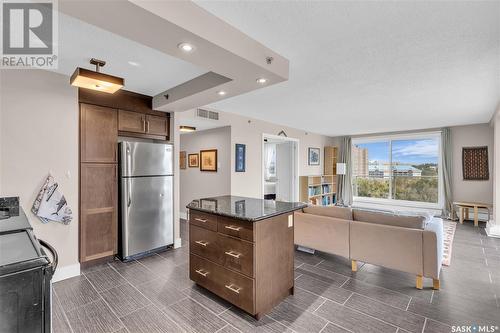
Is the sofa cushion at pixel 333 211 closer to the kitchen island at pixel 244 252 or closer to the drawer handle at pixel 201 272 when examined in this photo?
the kitchen island at pixel 244 252

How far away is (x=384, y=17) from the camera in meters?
1.76

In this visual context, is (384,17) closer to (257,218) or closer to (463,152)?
(257,218)

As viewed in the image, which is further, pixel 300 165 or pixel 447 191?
pixel 300 165

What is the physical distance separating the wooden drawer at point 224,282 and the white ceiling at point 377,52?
2.16 meters

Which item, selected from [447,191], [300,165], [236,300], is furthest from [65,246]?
[447,191]

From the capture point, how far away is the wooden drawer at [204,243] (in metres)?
2.43

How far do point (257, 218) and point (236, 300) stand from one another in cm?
85

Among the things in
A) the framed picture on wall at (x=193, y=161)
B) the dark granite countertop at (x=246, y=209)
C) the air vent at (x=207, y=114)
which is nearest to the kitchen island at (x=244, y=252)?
the dark granite countertop at (x=246, y=209)

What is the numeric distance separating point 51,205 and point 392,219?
162 inches

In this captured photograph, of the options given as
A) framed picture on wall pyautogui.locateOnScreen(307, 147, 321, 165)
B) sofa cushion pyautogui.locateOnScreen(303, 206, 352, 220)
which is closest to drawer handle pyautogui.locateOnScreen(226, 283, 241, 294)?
sofa cushion pyautogui.locateOnScreen(303, 206, 352, 220)

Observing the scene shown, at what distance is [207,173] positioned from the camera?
18.6 ft

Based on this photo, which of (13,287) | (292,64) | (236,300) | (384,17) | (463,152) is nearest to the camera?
(13,287)

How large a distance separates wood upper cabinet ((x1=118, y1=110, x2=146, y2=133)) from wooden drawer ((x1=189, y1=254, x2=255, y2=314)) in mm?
2137

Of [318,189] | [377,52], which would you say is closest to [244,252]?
[377,52]
